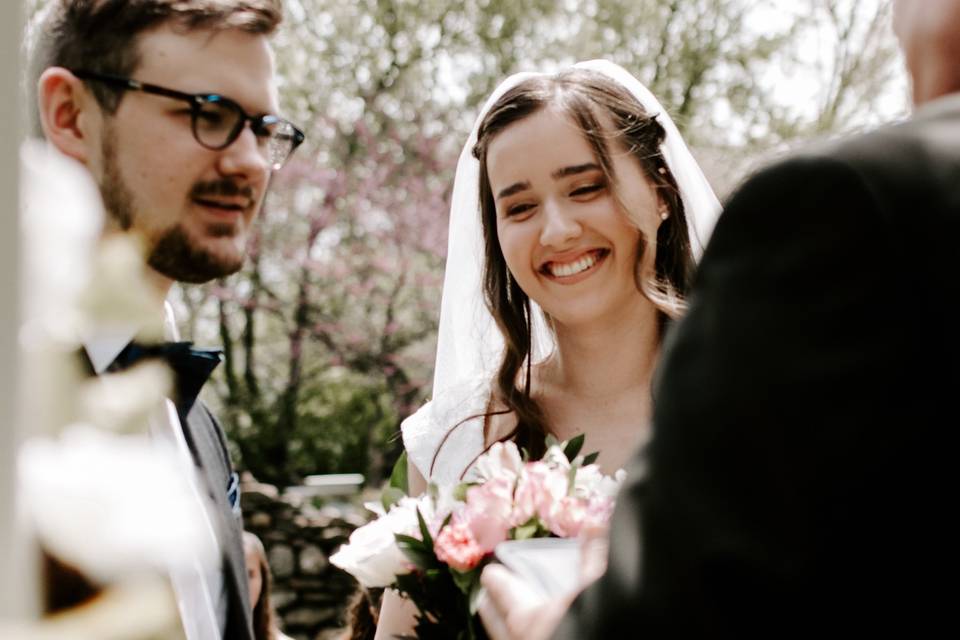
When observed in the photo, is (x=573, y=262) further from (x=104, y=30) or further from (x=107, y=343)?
(x=107, y=343)

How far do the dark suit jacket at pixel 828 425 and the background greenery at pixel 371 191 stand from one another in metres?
11.8

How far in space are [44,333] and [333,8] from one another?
14.2 metres

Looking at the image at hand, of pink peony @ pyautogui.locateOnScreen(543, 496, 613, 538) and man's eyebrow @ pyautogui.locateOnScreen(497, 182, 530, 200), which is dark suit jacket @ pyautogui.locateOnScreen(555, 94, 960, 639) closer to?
pink peony @ pyautogui.locateOnScreen(543, 496, 613, 538)

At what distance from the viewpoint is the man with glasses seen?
6.19ft

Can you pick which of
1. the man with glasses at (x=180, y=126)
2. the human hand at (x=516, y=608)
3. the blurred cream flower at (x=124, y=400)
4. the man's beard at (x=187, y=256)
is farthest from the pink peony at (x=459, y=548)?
the blurred cream flower at (x=124, y=400)

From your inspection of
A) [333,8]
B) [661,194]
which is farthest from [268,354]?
[661,194]

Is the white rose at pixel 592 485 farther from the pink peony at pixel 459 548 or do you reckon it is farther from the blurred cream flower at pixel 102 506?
the blurred cream flower at pixel 102 506

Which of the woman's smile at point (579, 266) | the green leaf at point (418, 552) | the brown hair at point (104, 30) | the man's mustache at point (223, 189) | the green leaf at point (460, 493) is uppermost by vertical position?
the brown hair at point (104, 30)

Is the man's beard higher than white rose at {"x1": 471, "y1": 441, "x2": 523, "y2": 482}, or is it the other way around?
the man's beard

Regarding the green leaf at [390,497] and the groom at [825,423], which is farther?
the green leaf at [390,497]

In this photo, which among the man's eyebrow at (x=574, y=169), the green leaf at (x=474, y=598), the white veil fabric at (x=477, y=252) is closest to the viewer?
the green leaf at (x=474, y=598)

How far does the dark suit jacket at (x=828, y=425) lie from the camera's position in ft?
2.80

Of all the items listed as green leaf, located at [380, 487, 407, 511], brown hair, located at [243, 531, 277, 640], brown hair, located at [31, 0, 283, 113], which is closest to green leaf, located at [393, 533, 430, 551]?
green leaf, located at [380, 487, 407, 511]

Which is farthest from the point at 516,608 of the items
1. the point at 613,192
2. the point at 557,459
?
the point at 613,192
